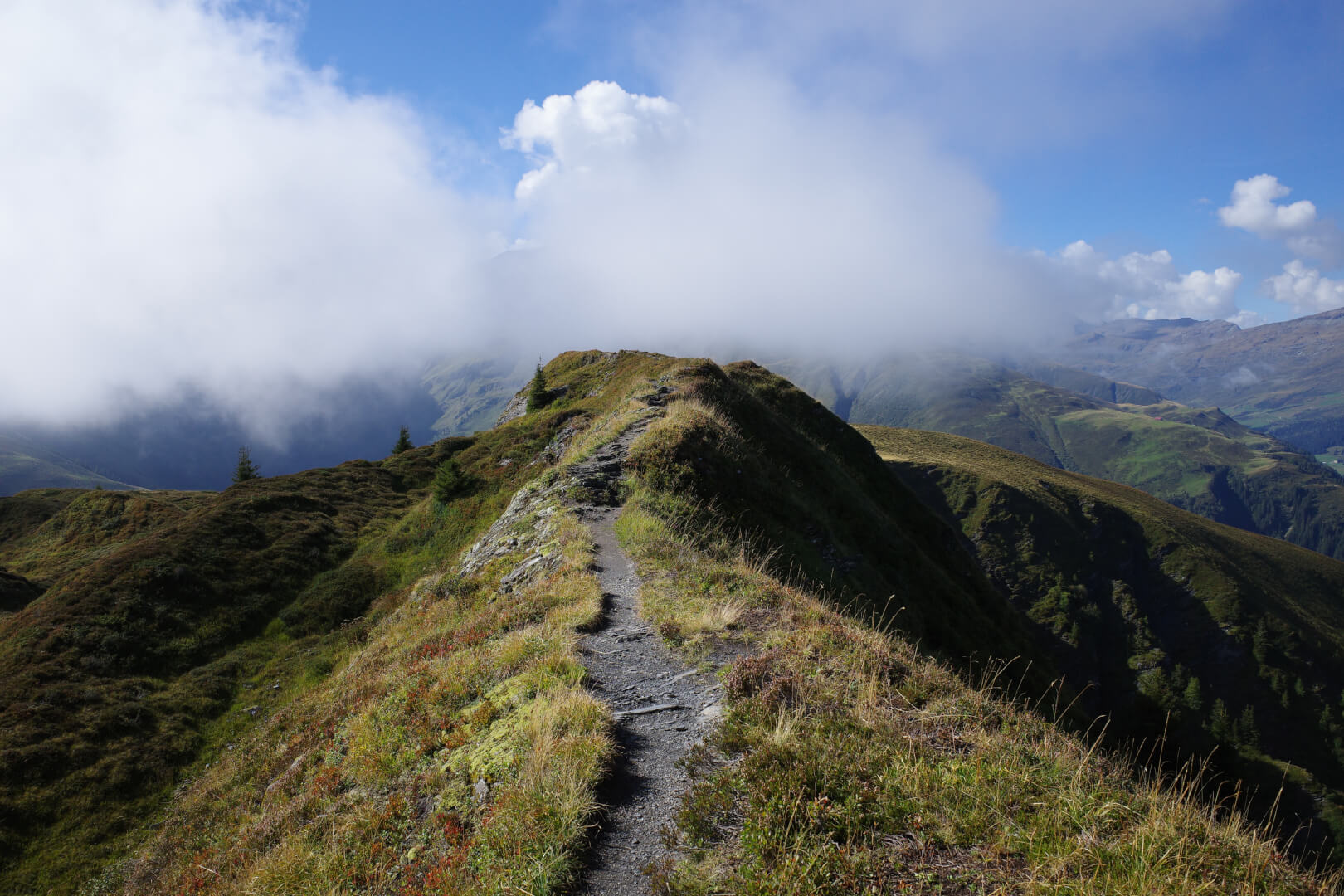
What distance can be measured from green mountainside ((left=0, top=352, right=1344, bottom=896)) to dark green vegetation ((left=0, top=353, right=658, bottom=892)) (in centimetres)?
15

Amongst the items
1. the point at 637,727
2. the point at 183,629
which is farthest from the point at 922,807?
the point at 183,629

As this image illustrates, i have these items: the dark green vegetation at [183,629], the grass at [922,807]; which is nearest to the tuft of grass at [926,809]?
the grass at [922,807]

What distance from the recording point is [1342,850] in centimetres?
7475

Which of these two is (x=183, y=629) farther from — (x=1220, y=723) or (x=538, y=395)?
(x=1220, y=723)

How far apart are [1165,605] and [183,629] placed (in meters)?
172

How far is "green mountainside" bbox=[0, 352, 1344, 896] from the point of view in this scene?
643 centimetres

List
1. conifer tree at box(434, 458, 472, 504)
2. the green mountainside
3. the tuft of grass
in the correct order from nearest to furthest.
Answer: the tuft of grass → the green mountainside → conifer tree at box(434, 458, 472, 504)

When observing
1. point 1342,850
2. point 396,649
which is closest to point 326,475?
point 396,649

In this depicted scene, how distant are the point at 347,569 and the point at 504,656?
30584 mm

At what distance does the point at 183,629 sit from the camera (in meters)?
31.6

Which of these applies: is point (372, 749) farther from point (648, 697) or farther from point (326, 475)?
point (326, 475)

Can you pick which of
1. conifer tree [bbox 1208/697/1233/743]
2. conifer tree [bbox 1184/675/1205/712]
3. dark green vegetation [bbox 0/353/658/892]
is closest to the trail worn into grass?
dark green vegetation [bbox 0/353/658/892]

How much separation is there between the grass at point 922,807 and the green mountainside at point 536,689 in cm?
4

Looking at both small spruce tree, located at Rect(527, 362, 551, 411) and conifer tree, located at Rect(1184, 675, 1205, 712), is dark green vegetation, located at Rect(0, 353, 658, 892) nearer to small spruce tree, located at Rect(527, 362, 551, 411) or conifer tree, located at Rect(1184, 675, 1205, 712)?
small spruce tree, located at Rect(527, 362, 551, 411)
